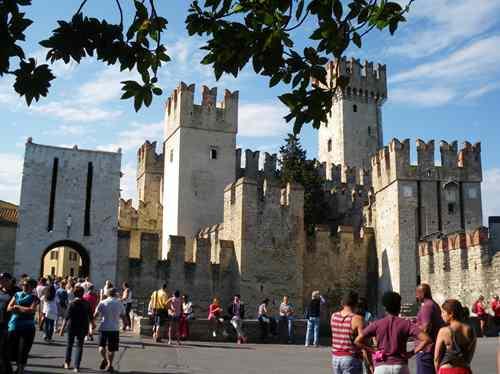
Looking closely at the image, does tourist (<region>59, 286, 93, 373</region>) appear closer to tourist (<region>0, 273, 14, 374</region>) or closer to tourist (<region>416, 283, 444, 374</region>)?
tourist (<region>0, 273, 14, 374</region>)

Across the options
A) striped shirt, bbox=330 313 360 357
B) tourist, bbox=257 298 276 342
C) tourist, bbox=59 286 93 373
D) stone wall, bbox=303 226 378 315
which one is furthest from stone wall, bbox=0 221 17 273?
striped shirt, bbox=330 313 360 357

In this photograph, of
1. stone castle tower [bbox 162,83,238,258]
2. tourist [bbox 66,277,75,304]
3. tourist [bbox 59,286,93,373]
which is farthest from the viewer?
stone castle tower [bbox 162,83,238,258]

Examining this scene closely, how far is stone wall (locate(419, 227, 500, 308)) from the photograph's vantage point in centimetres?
2503

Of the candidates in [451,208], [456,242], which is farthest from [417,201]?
[456,242]

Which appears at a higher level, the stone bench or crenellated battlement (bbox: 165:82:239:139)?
crenellated battlement (bbox: 165:82:239:139)

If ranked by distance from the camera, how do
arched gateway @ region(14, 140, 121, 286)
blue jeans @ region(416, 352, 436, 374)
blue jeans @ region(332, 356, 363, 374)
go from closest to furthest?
blue jeans @ region(332, 356, 363, 374), blue jeans @ region(416, 352, 436, 374), arched gateway @ region(14, 140, 121, 286)

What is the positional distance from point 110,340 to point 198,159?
27464 mm

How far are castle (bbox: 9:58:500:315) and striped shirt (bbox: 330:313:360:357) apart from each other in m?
19.0

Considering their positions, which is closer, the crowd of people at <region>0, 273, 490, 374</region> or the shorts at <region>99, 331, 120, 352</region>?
the crowd of people at <region>0, 273, 490, 374</region>

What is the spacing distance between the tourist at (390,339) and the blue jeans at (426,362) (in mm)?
934

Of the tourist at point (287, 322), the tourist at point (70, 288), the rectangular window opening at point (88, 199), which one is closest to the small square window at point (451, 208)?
the tourist at point (287, 322)

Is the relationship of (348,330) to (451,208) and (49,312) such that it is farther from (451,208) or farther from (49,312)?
(451,208)

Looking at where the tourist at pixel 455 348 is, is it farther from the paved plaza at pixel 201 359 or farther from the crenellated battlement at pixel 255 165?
the crenellated battlement at pixel 255 165

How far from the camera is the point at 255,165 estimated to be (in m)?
45.0
